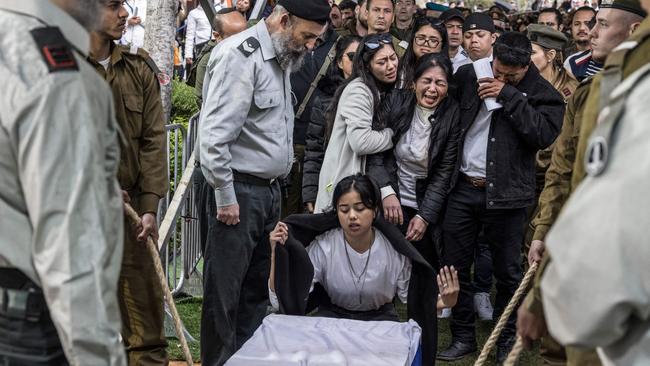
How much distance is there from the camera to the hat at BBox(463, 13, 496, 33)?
7527mm

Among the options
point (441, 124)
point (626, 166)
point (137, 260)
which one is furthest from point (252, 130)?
point (626, 166)

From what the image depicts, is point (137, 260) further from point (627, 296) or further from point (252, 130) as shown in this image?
point (627, 296)

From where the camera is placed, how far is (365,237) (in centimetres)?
560

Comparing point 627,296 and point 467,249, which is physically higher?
point 627,296

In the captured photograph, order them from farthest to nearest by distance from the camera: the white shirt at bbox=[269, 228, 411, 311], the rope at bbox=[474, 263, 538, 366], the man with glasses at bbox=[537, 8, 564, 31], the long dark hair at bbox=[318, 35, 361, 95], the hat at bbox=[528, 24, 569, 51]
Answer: the man with glasses at bbox=[537, 8, 564, 31] < the long dark hair at bbox=[318, 35, 361, 95] < the hat at bbox=[528, 24, 569, 51] < the white shirt at bbox=[269, 228, 411, 311] < the rope at bbox=[474, 263, 538, 366]

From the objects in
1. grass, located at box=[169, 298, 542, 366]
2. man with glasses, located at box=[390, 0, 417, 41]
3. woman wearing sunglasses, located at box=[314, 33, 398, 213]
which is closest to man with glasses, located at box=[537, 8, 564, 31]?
man with glasses, located at box=[390, 0, 417, 41]

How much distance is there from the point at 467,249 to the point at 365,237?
0.93m

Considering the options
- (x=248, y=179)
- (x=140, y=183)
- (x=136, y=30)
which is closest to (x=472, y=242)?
(x=248, y=179)

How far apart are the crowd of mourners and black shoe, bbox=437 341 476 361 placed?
14mm

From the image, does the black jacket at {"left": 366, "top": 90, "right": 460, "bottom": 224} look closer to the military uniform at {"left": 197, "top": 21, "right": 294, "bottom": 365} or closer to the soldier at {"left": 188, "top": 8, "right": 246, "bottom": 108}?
the military uniform at {"left": 197, "top": 21, "right": 294, "bottom": 365}

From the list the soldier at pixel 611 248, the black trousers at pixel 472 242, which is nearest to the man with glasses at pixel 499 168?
the black trousers at pixel 472 242

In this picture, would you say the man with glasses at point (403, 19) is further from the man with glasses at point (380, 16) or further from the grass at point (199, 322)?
the grass at point (199, 322)

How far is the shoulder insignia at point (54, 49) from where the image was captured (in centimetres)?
218

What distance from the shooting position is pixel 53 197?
2.11 meters
